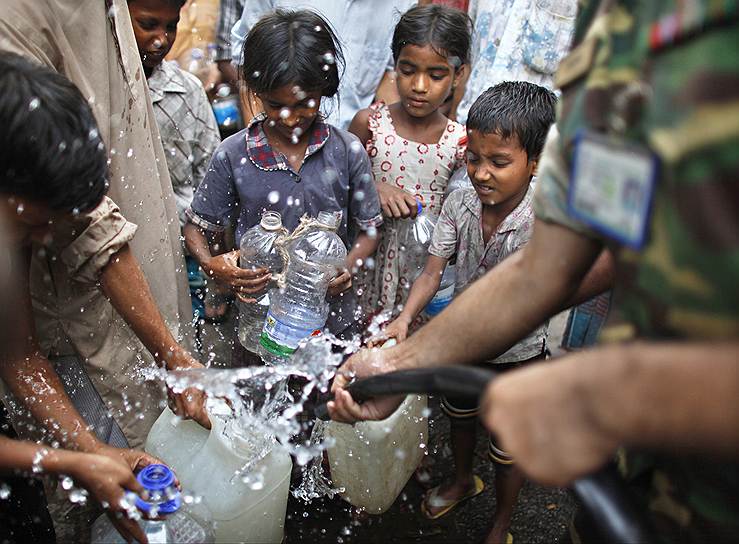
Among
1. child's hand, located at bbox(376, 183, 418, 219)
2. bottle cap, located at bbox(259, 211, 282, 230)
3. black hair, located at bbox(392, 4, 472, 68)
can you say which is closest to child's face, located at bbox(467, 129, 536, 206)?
child's hand, located at bbox(376, 183, 418, 219)

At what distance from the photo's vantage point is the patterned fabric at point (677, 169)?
2.98 ft

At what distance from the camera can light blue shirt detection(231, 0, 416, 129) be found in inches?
154

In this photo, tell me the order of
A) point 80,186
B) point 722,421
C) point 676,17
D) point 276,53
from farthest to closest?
1. point 276,53
2. point 80,186
3. point 676,17
4. point 722,421

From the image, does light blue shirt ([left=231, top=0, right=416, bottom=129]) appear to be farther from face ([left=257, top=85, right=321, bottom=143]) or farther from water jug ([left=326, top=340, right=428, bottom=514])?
Result: water jug ([left=326, top=340, right=428, bottom=514])

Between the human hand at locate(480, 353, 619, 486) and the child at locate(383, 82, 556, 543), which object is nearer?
the human hand at locate(480, 353, 619, 486)

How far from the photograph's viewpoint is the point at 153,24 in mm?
3061

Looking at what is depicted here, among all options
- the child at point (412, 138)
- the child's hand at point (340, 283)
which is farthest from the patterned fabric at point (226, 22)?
the child's hand at point (340, 283)

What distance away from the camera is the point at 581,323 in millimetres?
3932

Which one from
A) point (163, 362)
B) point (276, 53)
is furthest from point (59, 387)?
point (276, 53)

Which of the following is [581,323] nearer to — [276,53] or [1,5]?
[276,53]

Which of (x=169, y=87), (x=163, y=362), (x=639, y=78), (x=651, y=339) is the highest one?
(x=639, y=78)

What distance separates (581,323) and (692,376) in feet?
10.4

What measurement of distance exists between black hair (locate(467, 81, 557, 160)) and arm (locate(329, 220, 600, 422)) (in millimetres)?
1293

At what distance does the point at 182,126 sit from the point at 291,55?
1063mm
